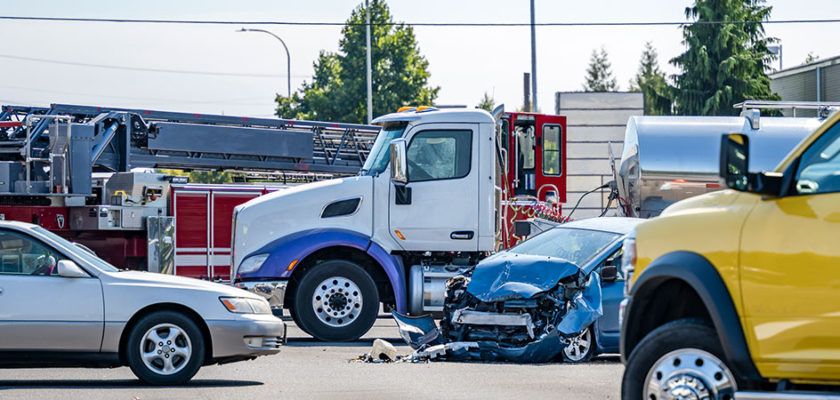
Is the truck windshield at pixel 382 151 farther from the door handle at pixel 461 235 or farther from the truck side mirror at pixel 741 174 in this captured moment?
the truck side mirror at pixel 741 174

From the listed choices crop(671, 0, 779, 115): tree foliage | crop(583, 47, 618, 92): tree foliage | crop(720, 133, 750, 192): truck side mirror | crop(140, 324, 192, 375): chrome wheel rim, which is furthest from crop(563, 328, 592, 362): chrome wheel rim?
crop(583, 47, 618, 92): tree foliage

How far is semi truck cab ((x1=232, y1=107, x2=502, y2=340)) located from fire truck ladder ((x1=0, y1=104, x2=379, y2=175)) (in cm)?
418

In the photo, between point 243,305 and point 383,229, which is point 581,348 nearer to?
point 243,305

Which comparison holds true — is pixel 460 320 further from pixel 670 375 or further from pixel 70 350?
pixel 670 375

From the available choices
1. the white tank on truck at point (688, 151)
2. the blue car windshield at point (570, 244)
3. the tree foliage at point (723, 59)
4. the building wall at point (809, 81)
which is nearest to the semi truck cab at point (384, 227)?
the blue car windshield at point (570, 244)

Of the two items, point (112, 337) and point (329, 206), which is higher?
point (329, 206)

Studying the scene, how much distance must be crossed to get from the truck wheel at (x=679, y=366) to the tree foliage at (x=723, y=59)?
4060 cm

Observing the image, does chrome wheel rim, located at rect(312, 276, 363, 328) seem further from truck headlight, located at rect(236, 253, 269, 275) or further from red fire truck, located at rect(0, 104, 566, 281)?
red fire truck, located at rect(0, 104, 566, 281)

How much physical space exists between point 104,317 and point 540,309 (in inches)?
163

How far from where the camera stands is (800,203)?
5598mm

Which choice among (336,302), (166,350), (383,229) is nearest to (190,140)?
(383,229)

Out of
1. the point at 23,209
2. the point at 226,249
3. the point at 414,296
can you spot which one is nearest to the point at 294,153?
the point at 226,249

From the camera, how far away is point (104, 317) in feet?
31.2

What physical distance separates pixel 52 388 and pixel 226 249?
1043cm
